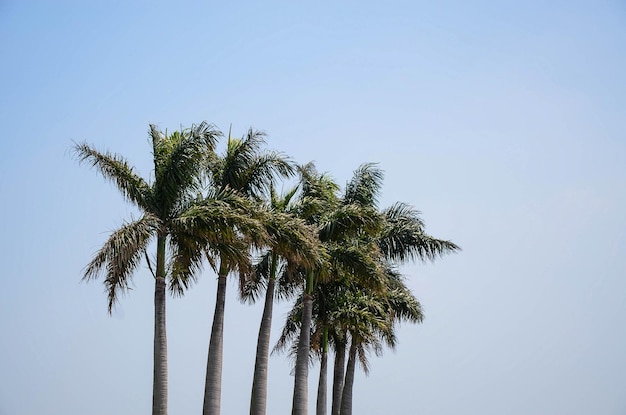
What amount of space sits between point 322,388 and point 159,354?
1370 cm

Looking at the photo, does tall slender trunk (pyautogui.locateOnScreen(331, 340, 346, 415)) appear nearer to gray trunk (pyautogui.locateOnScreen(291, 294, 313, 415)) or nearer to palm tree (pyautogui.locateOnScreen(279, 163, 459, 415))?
palm tree (pyautogui.locateOnScreen(279, 163, 459, 415))

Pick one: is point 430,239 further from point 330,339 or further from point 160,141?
point 160,141

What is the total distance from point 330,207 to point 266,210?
562 centimetres

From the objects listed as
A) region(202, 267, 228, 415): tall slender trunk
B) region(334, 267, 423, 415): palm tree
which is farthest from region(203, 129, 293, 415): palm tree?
region(334, 267, 423, 415): palm tree

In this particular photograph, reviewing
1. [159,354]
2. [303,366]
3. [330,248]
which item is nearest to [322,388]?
[303,366]

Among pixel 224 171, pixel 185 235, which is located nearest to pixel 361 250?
pixel 224 171

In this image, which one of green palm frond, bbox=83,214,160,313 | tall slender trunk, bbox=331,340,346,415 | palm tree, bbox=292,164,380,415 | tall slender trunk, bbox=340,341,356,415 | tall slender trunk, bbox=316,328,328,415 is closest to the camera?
green palm frond, bbox=83,214,160,313

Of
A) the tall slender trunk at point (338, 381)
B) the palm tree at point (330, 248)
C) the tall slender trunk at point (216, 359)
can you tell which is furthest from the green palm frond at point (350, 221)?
the tall slender trunk at point (338, 381)

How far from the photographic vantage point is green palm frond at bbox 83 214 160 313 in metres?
26.0

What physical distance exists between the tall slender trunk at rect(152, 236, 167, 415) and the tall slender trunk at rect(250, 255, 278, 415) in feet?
18.2

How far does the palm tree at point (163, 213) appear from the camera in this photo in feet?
89.1

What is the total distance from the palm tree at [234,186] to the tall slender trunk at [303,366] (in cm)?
412

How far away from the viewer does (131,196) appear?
1112 inches

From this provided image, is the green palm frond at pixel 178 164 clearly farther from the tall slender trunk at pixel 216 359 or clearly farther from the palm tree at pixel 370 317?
the palm tree at pixel 370 317
